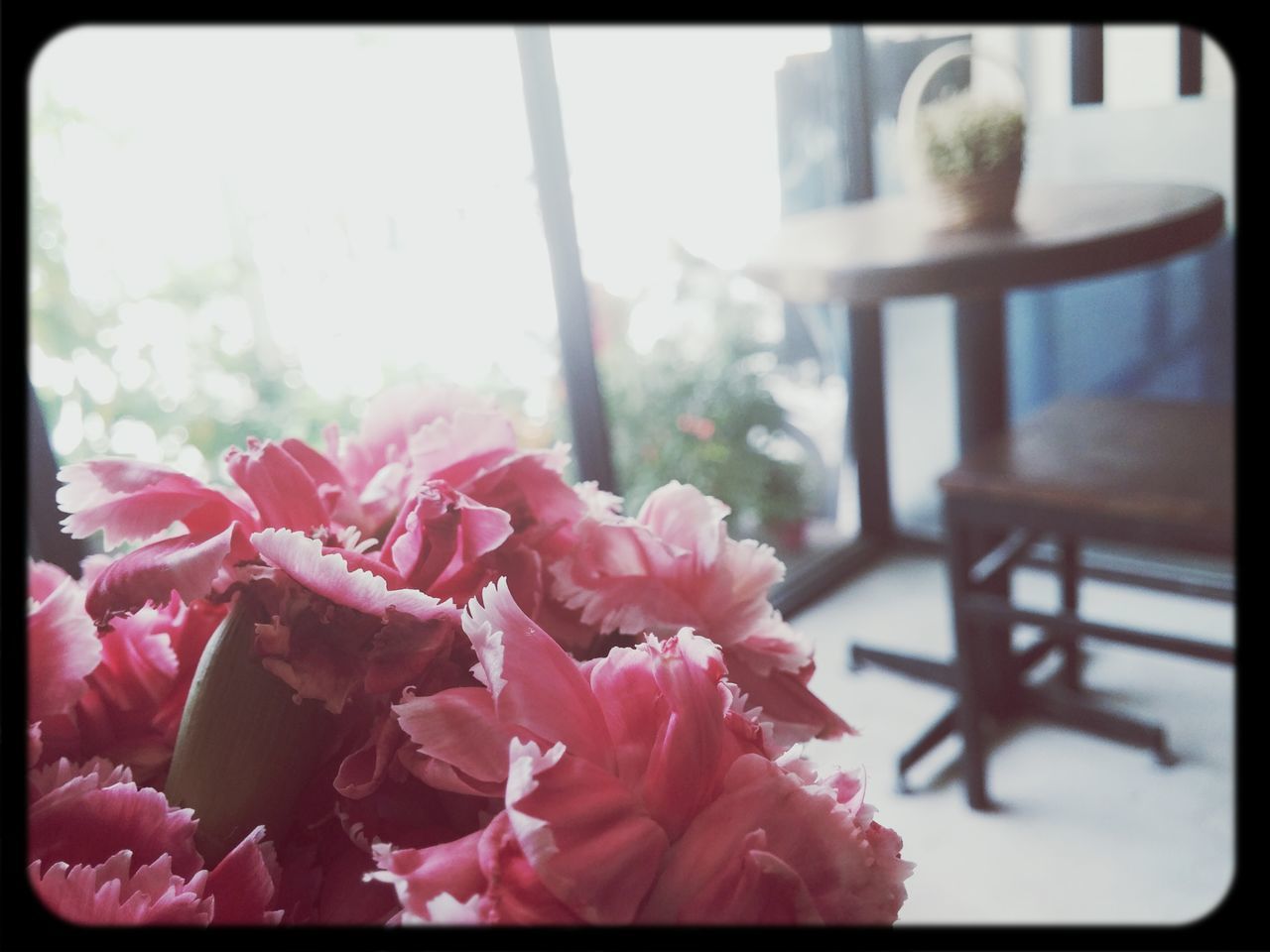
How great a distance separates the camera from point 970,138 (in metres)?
1.71

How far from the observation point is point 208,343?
2078mm

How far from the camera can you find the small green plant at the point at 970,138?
171cm

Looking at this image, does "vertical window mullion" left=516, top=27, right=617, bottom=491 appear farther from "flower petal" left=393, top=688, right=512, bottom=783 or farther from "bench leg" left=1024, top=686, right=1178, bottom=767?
"flower petal" left=393, top=688, right=512, bottom=783

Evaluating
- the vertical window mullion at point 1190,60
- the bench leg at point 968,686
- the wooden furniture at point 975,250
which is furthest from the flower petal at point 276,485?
the bench leg at point 968,686

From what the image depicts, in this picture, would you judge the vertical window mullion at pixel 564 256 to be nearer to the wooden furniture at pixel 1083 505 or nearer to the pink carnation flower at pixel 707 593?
the wooden furniture at pixel 1083 505

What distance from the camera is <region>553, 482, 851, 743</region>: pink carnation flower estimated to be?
36cm

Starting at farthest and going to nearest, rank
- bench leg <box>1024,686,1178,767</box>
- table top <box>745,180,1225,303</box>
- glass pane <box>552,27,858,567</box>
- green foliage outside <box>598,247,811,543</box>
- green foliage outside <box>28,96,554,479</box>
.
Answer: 1. green foliage outside <box>598,247,811,543</box>
2. glass pane <box>552,27,858,567</box>
3. bench leg <box>1024,686,1178,767</box>
4. green foliage outside <box>28,96,554,479</box>
5. table top <box>745,180,1225,303</box>

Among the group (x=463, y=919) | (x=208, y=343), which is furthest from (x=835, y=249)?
(x=463, y=919)

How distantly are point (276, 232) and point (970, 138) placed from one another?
1.40m

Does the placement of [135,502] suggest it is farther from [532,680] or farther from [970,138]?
[970,138]

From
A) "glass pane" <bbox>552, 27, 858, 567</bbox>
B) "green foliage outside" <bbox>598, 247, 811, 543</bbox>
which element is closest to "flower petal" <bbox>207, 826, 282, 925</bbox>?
"glass pane" <bbox>552, 27, 858, 567</bbox>

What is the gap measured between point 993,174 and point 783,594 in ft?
5.20

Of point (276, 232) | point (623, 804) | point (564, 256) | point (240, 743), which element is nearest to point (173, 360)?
point (276, 232)

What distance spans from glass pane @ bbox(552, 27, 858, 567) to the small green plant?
3.39 feet
